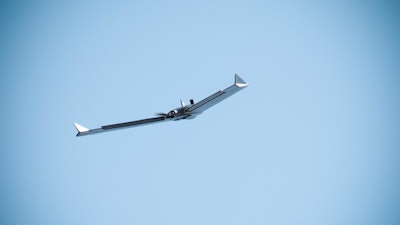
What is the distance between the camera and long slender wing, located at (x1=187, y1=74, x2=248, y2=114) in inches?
569

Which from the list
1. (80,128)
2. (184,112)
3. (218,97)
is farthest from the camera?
(80,128)

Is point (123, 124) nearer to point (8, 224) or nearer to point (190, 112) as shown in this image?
point (190, 112)

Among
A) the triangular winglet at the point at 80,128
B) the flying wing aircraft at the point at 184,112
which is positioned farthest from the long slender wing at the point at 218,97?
the triangular winglet at the point at 80,128

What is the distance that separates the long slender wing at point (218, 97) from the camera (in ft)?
47.4

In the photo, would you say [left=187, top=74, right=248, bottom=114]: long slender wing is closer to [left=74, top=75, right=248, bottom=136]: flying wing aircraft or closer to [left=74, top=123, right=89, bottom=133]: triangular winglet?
[left=74, top=75, right=248, bottom=136]: flying wing aircraft

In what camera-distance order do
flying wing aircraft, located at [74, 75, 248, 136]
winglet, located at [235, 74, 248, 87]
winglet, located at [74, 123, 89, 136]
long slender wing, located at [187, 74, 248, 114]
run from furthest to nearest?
winglet, located at [74, 123, 89, 136] → flying wing aircraft, located at [74, 75, 248, 136] → long slender wing, located at [187, 74, 248, 114] → winglet, located at [235, 74, 248, 87]

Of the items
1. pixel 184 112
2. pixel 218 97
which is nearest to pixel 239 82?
pixel 218 97

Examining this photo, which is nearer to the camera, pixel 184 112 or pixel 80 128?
pixel 184 112

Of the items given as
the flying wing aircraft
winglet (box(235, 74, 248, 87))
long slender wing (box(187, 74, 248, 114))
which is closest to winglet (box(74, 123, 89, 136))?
the flying wing aircraft

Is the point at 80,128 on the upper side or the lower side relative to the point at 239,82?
lower

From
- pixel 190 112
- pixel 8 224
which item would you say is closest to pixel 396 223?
pixel 190 112

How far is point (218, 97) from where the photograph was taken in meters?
15.8

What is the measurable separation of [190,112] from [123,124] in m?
4.96

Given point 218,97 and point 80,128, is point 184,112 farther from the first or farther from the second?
point 80,128
